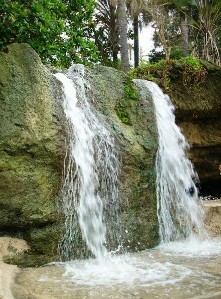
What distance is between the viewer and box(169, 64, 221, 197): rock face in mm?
8312

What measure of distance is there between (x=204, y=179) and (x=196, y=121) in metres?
1.60

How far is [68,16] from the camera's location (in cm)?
750

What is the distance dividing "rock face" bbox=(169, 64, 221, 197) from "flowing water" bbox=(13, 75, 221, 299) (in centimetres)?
82

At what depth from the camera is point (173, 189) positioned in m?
6.46

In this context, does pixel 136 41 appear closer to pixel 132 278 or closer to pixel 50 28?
pixel 50 28

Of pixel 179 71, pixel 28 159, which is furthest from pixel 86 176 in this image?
pixel 179 71

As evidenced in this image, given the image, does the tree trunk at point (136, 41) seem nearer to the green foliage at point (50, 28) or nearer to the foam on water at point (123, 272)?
the green foliage at point (50, 28)

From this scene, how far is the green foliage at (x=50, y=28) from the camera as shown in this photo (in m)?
5.99

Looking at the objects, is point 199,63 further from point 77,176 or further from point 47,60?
point 77,176

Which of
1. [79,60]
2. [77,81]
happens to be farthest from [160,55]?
[77,81]

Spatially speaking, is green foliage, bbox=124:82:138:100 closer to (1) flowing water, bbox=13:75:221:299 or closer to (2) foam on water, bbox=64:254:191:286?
(1) flowing water, bbox=13:75:221:299

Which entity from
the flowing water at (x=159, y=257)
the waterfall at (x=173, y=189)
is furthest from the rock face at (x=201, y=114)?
the waterfall at (x=173, y=189)

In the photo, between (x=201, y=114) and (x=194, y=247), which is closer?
(x=194, y=247)

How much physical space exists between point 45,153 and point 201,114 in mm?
4725
